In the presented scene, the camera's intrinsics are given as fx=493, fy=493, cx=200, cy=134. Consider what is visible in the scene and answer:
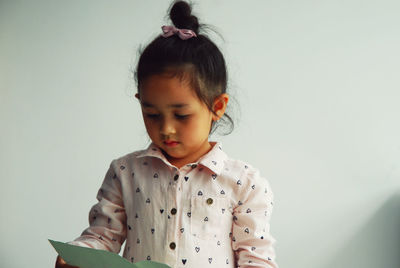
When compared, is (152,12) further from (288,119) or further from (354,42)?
(354,42)

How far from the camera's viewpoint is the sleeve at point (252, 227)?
0.82m

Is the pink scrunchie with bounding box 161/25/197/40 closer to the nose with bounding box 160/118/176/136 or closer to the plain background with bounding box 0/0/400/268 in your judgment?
the nose with bounding box 160/118/176/136

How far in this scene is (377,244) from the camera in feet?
5.90

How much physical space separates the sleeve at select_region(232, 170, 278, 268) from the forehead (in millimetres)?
186

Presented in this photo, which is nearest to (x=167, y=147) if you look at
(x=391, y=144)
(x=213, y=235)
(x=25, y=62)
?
(x=213, y=235)

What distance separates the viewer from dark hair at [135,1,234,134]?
0.79 m

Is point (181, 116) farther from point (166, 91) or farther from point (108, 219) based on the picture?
point (108, 219)

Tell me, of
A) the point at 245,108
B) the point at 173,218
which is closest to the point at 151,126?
the point at 173,218

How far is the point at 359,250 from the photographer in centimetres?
180

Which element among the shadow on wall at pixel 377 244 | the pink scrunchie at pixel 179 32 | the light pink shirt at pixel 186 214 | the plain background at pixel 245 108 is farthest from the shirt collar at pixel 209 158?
the shadow on wall at pixel 377 244

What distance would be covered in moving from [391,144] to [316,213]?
1.21ft

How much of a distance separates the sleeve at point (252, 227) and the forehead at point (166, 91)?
0.61ft

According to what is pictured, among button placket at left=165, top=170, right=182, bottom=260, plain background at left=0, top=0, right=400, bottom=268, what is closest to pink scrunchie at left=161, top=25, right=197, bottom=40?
button placket at left=165, top=170, right=182, bottom=260

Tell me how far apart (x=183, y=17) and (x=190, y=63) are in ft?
0.44
